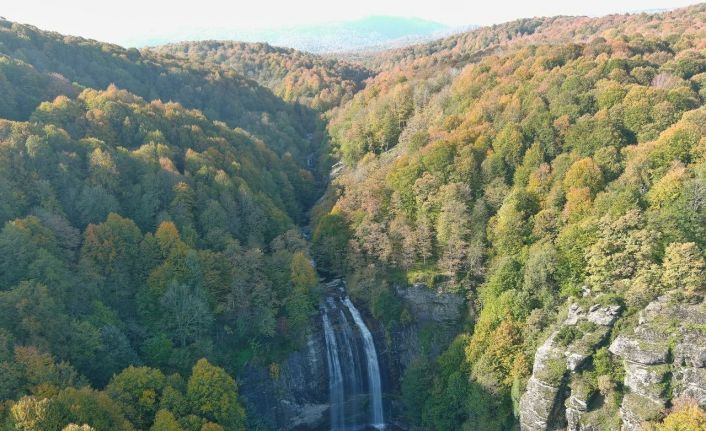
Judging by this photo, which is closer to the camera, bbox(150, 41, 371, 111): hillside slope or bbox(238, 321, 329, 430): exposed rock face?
bbox(238, 321, 329, 430): exposed rock face

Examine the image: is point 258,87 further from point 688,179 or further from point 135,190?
point 688,179

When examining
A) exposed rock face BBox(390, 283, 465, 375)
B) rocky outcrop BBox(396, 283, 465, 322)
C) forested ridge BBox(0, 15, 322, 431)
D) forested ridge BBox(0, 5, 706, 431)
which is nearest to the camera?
forested ridge BBox(0, 15, 322, 431)

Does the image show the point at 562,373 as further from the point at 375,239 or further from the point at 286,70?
the point at 286,70

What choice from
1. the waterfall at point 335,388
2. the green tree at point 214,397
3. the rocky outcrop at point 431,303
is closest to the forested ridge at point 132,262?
the green tree at point 214,397

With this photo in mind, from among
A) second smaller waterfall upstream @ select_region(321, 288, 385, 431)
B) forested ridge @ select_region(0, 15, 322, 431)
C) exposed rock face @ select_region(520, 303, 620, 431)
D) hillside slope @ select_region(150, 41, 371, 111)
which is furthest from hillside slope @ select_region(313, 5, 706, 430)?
hillside slope @ select_region(150, 41, 371, 111)

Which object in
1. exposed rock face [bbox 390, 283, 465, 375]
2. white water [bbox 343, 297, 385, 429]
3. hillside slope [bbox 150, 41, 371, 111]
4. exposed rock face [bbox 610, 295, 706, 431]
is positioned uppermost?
hillside slope [bbox 150, 41, 371, 111]

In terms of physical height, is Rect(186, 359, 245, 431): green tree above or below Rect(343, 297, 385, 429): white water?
above

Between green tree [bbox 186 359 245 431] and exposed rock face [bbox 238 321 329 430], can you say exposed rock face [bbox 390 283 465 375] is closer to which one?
exposed rock face [bbox 238 321 329 430]

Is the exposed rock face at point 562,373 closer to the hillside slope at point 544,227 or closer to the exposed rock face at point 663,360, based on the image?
the hillside slope at point 544,227
